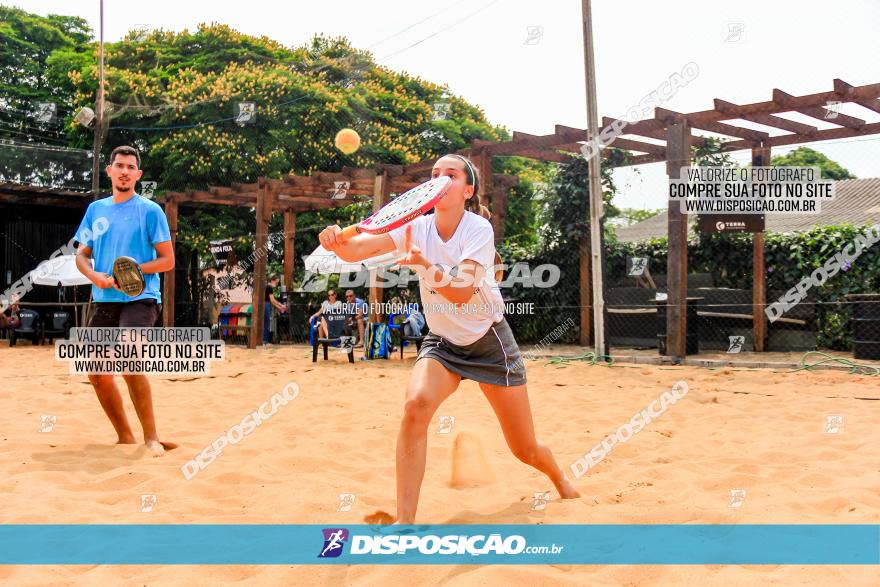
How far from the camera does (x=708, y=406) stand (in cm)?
656

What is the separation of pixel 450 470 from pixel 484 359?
133 centimetres

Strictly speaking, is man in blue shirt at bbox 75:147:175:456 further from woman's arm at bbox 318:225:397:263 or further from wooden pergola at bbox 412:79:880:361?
wooden pergola at bbox 412:79:880:361

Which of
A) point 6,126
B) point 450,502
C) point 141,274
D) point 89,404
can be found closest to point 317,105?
point 6,126

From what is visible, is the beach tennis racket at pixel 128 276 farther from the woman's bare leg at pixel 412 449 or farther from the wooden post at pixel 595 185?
the wooden post at pixel 595 185

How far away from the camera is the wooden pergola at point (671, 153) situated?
1047 cm

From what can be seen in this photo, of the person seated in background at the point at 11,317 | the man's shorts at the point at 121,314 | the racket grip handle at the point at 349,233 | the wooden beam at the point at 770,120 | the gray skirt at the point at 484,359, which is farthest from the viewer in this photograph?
the person seated in background at the point at 11,317

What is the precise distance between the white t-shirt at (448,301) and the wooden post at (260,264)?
13.0m

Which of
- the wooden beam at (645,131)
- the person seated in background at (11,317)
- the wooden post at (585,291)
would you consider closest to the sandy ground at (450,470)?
the wooden beam at (645,131)

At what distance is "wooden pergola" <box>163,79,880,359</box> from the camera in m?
10.5

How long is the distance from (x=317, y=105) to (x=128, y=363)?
20290 mm

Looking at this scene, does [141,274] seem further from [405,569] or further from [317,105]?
[317,105]

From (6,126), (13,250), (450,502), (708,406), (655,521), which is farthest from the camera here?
(6,126)

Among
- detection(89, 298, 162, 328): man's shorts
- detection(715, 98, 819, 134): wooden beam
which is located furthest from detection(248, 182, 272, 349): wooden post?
detection(89, 298, 162, 328): man's shorts

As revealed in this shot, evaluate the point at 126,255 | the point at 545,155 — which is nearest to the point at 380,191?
the point at 545,155
